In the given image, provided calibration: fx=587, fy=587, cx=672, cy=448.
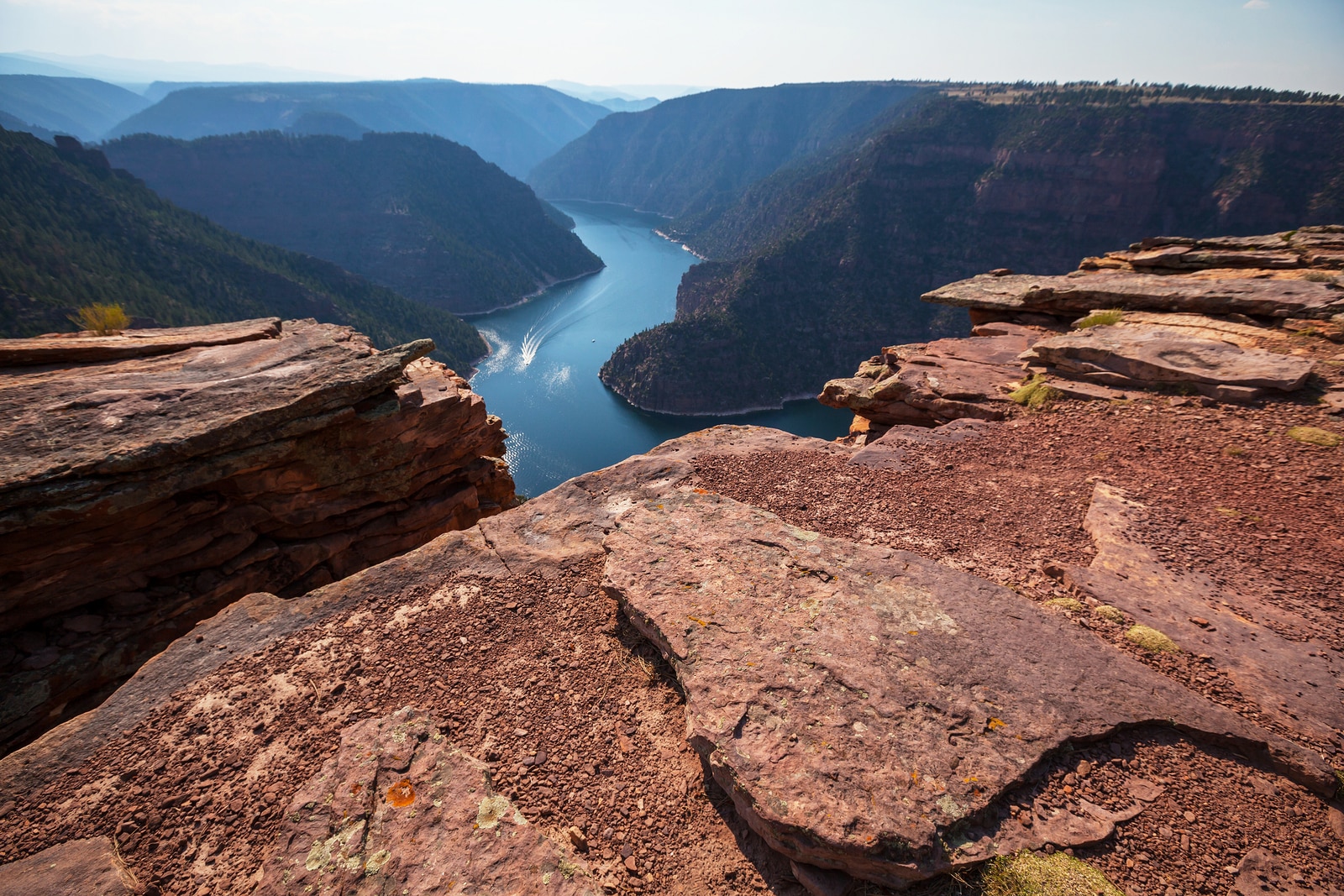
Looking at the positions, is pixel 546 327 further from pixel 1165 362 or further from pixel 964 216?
pixel 1165 362

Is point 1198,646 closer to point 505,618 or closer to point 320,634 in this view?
point 505,618

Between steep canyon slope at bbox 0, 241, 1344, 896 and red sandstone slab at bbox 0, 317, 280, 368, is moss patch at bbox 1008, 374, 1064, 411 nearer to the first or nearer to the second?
steep canyon slope at bbox 0, 241, 1344, 896

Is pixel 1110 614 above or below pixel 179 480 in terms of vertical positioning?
above

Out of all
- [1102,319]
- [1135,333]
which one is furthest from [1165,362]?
→ [1102,319]

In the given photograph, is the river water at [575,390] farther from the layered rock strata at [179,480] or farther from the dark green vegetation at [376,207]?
the layered rock strata at [179,480]

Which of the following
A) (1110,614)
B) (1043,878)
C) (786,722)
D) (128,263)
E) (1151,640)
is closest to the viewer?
(1043,878)

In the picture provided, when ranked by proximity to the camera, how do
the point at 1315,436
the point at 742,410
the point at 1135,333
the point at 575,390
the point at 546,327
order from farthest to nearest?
the point at 546,327
the point at 575,390
the point at 742,410
the point at 1135,333
the point at 1315,436

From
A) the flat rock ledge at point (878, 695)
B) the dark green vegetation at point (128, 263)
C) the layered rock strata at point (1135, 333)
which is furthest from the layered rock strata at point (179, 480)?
the dark green vegetation at point (128, 263)
